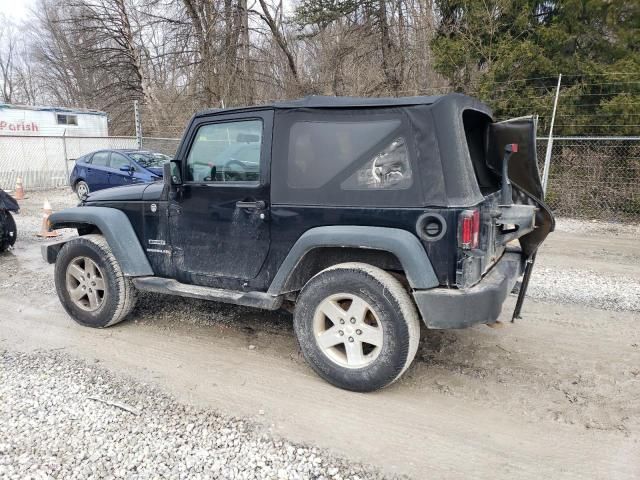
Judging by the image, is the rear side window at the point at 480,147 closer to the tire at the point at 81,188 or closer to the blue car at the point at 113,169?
the blue car at the point at 113,169

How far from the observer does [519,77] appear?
35.7ft

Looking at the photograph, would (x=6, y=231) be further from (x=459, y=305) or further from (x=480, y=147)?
(x=459, y=305)

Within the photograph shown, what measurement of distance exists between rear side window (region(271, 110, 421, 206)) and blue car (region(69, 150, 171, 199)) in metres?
9.70

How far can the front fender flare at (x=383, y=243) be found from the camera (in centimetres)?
302

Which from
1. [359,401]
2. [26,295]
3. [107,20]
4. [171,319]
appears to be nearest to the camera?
[359,401]

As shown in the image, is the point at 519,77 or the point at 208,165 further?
the point at 519,77

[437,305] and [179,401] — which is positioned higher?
[437,305]

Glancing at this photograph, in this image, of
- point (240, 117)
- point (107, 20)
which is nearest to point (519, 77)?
point (240, 117)

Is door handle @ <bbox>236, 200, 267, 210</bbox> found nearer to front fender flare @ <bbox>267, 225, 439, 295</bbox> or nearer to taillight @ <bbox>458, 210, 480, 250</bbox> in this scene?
front fender flare @ <bbox>267, 225, 439, 295</bbox>

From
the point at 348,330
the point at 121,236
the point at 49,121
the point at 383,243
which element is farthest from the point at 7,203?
the point at 49,121

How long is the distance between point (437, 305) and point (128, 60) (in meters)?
26.8

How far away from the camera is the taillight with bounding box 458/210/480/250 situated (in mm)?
2936

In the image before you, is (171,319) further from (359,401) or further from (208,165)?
(359,401)

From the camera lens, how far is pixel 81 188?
554 inches
